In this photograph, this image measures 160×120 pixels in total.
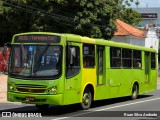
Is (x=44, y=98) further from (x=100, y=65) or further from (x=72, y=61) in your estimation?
(x=100, y=65)

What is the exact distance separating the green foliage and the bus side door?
21.2 m

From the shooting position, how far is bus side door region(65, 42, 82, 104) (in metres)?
14.8

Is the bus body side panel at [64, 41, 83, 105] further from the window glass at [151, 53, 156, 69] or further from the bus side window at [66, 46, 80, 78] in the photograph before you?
the window glass at [151, 53, 156, 69]

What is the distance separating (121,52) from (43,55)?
5.67m

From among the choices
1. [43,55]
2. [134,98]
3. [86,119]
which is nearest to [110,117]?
[86,119]

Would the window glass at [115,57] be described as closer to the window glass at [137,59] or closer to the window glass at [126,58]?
the window glass at [126,58]

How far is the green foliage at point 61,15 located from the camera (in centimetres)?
3681

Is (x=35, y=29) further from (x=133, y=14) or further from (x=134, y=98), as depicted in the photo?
(x=133, y=14)

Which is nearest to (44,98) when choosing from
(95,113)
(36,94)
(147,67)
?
(36,94)

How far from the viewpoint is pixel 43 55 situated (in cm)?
1457

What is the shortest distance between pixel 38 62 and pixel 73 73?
139cm

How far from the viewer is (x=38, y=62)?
570 inches

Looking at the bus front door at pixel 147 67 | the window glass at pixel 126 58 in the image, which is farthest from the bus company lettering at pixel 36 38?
the bus front door at pixel 147 67

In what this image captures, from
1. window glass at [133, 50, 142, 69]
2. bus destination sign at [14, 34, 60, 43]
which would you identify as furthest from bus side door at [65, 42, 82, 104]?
window glass at [133, 50, 142, 69]
